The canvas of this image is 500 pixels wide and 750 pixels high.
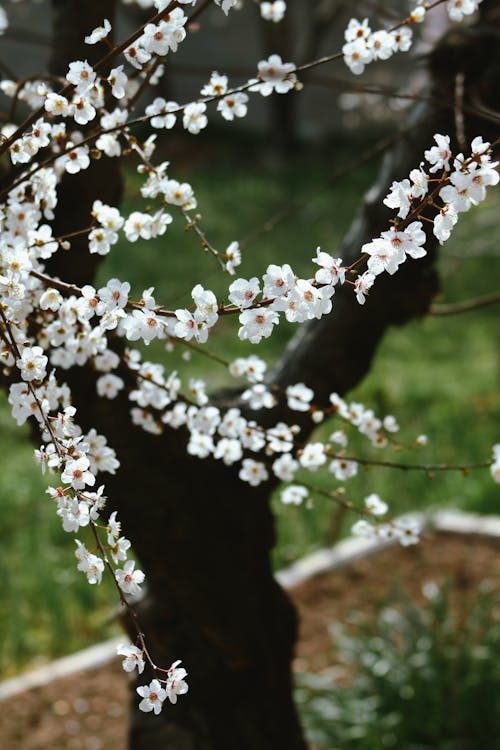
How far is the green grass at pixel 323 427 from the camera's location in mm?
3430

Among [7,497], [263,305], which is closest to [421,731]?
[263,305]

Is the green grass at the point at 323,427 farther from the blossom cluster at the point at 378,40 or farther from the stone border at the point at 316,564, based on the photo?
the blossom cluster at the point at 378,40

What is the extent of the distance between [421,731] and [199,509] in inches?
41.4

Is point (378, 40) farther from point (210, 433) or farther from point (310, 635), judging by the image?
point (310, 635)

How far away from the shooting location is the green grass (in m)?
3.43

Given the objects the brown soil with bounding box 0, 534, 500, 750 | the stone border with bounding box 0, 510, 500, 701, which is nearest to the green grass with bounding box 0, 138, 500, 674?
the stone border with bounding box 0, 510, 500, 701

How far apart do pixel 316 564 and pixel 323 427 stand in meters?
1.61

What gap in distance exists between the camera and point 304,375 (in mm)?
2107

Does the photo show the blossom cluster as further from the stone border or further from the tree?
the stone border

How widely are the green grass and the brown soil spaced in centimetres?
23

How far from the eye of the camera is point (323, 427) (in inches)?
204

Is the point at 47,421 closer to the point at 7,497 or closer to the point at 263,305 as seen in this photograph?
the point at 263,305

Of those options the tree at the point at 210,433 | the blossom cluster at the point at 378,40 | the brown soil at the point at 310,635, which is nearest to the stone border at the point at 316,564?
the brown soil at the point at 310,635

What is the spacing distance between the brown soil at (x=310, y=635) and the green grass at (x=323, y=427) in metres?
0.23
